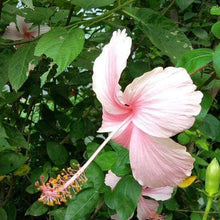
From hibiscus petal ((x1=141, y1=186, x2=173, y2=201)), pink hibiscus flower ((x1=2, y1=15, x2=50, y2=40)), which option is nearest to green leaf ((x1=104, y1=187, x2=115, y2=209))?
hibiscus petal ((x1=141, y1=186, x2=173, y2=201))

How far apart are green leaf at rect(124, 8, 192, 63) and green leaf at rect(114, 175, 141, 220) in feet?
1.09

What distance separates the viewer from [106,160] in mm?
990

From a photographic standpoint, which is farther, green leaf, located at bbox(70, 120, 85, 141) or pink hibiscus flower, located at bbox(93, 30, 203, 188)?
green leaf, located at bbox(70, 120, 85, 141)

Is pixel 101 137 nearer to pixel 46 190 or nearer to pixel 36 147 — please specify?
pixel 36 147

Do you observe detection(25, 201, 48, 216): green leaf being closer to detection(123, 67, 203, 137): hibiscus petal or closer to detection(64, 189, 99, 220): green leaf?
detection(64, 189, 99, 220): green leaf

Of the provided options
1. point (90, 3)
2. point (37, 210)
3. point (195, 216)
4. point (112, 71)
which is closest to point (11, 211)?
point (37, 210)

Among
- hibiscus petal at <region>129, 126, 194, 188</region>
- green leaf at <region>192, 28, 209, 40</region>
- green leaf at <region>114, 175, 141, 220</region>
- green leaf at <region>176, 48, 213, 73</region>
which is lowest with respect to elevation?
green leaf at <region>192, 28, 209, 40</region>

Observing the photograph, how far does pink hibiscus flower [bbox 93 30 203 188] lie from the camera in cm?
60

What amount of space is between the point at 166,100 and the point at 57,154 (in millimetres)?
808

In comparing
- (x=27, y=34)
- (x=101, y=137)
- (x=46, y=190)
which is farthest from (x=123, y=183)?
(x=27, y=34)

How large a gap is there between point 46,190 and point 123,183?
0.22 metres

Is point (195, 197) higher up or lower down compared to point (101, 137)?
lower down

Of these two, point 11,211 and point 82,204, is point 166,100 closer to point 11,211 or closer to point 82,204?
point 82,204

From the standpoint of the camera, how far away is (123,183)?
866 millimetres
